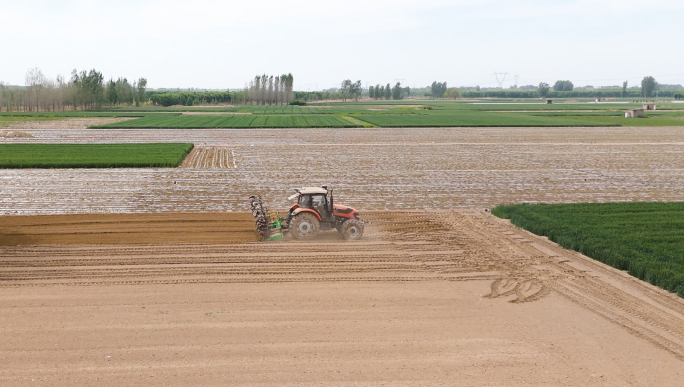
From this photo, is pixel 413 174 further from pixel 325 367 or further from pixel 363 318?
pixel 325 367

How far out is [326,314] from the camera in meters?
12.7

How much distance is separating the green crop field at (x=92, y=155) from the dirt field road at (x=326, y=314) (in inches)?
659

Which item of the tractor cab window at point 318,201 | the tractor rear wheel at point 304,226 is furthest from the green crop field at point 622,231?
the tractor rear wheel at point 304,226

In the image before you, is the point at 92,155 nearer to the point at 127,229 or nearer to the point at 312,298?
the point at 127,229

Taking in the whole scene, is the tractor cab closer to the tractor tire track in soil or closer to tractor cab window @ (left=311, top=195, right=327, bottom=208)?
tractor cab window @ (left=311, top=195, right=327, bottom=208)

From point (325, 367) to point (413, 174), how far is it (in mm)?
23168

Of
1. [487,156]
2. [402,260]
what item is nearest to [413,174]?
[487,156]

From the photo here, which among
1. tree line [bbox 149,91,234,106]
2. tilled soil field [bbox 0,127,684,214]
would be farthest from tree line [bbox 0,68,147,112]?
tilled soil field [bbox 0,127,684,214]

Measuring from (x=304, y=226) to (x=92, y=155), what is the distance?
25147 mm

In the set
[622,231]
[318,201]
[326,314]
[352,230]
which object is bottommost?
[326,314]

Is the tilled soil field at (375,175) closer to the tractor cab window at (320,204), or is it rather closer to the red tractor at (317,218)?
the red tractor at (317,218)

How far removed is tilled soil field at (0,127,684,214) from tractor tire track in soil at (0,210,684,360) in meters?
3.76

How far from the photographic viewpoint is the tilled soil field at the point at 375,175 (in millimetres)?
25219

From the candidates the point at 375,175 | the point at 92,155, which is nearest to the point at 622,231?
the point at 375,175
